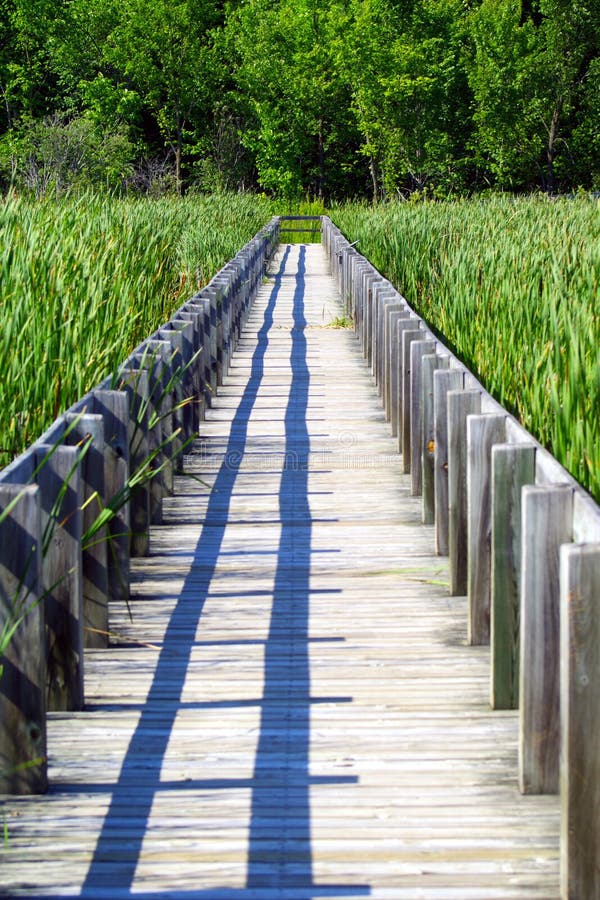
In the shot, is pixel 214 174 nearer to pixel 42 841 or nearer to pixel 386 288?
pixel 386 288

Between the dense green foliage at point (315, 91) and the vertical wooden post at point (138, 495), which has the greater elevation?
the dense green foliage at point (315, 91)

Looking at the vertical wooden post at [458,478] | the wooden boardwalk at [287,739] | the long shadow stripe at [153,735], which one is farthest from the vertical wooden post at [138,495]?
the vertical wooden post at [458,478]

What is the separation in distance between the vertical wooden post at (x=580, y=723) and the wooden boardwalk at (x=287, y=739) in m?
0.13

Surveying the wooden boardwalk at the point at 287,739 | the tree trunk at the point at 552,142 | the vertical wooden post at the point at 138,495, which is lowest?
the wooden boardwalk at the point at 287,739

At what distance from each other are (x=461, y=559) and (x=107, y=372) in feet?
6.55

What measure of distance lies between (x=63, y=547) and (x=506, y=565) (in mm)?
1349

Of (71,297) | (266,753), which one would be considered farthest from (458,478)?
(71,297)

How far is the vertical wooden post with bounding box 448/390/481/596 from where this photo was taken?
491 cm

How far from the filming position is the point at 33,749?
3342 mm

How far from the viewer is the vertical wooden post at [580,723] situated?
2.84 metres

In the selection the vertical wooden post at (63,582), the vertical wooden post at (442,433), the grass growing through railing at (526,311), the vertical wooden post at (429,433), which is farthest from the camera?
the vertical wooden post at (429,433)

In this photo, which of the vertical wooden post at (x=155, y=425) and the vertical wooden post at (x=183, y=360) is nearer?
the vertical wooden post at (x=155, y=425)

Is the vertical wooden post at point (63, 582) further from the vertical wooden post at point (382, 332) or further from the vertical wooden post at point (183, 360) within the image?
the vertical wooden post at point (382, 332)

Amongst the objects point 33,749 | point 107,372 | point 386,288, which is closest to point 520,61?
point 386,288
